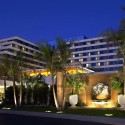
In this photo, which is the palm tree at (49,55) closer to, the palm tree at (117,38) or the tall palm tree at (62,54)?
the tall palm tree at (62,54)

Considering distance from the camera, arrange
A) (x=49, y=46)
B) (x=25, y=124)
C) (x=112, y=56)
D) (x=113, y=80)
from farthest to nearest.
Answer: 1. (x=112, y=56)
2. (x=49, y=46)
3. (x=113, y=80)
4. (x=25, y=124)

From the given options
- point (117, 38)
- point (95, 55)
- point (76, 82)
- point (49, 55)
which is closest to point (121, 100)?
point (76, 82)

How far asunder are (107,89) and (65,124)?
17785mm

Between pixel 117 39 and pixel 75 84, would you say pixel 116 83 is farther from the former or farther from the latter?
pixel 117 39

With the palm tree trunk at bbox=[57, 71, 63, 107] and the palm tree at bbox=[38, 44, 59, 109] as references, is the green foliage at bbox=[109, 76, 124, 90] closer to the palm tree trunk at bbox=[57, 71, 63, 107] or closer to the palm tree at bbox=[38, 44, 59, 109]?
the palm tree at bbox=[38, 44, 59, 109]

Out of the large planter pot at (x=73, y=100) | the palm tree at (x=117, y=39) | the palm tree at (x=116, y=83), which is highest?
the palm tree at (x=117, y=39)

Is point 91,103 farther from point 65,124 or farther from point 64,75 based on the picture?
point 65,124

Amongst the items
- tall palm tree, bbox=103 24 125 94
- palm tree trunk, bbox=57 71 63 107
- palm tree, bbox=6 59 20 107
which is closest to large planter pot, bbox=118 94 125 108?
tall palm tree, bbox=103 24 125 94

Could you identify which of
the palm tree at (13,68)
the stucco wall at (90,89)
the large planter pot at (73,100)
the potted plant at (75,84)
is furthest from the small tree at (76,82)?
the palm tree at (13,68)

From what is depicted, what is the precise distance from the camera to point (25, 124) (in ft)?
67.7

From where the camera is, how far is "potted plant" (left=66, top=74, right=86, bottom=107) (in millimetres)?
39531

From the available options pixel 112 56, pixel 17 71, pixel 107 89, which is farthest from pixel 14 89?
pixel 112 56

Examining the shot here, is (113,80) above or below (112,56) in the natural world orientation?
below

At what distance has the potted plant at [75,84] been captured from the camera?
1556 inches
